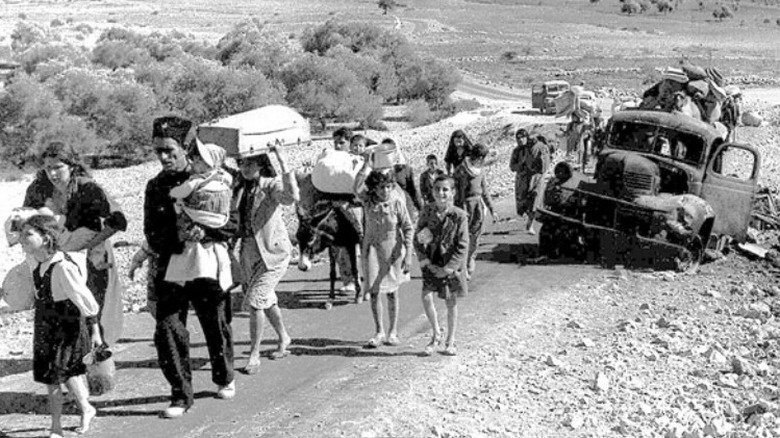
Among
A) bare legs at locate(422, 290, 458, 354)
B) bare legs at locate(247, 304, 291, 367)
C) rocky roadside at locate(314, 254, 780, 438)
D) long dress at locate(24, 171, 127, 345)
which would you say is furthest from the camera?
bare legs at locate(422, 290, 458, 354)

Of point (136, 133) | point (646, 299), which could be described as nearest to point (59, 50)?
point (136, 133)

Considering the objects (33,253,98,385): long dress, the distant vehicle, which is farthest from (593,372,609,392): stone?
the distant vehicle

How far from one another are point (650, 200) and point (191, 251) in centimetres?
760

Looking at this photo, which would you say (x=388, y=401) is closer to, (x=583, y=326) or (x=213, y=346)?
(x=213, y=346)

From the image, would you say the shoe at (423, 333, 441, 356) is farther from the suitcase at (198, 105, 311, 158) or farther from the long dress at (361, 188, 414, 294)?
the suitcase at (198, 105, 311, 158)

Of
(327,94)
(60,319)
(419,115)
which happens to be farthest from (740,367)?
(419,115)

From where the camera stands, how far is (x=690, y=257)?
1370cm

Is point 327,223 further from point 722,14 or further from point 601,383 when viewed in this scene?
point 722,14

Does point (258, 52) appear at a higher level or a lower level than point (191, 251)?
lower

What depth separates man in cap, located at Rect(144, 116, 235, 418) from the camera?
7.68 m

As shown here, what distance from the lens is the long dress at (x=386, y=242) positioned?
940cm

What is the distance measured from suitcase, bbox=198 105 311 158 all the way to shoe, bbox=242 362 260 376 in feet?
5.68

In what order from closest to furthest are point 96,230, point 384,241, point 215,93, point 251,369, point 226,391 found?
1. point 96,230
2. point 226,391
3. point 251,369
4. point 384,241
5. point 215,93

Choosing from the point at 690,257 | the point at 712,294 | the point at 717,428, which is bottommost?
the point at 712,294
